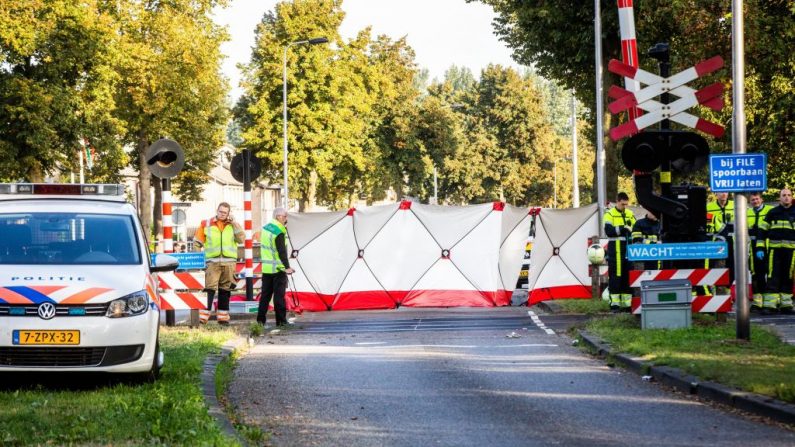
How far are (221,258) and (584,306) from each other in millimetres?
6914

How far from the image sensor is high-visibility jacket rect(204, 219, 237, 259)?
18859 mm

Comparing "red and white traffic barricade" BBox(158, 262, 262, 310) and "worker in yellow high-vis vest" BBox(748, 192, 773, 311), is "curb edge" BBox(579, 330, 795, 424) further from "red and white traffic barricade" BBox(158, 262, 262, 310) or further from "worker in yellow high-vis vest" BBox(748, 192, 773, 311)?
"worker in yellow high-vis vest" BBox(748, 192, 773, 311)

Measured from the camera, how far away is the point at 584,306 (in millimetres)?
22297

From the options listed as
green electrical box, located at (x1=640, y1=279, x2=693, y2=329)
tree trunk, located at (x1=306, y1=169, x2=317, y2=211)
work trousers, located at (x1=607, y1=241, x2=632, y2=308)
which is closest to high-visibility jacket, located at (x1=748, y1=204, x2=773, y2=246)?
work trousers, located at (x1=607, y1=241, x2=632, y2=308)

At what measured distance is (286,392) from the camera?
11398 millimetres

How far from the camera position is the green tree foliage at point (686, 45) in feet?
93.8

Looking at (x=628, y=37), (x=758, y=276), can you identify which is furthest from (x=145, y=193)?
(x=628, y=37)

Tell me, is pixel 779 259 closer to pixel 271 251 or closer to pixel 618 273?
pixel 618 273

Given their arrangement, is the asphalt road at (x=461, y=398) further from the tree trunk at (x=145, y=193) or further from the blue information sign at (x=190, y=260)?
the tree trunk at (x=145, y=193)

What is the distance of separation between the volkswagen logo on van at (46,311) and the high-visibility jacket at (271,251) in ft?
27.8

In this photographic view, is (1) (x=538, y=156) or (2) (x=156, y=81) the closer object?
(2) (x=156, y=81)

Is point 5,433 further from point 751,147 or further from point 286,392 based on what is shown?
point 751,147

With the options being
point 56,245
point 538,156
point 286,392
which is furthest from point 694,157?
point 538,156

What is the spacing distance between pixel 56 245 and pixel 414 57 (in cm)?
6792
